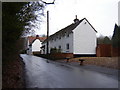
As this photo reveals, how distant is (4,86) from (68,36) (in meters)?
30.9

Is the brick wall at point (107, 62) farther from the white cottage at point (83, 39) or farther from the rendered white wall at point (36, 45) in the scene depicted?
the rendered white wall at point (36, 45)

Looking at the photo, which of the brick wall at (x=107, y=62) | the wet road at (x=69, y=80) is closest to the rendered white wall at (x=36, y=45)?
the brick wall at (x=107, y=62)

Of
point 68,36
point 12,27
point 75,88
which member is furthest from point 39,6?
point 68,36

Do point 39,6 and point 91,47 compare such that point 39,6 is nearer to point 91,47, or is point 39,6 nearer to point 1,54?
point 1,54

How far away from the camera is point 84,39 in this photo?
34.4m

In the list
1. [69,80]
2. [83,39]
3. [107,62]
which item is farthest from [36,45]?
[69,80]

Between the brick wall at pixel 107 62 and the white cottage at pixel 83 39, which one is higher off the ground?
the white cottage at pixel 83 39

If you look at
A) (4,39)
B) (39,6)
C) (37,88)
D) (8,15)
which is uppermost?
(39,6)

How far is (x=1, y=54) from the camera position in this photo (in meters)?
6.26

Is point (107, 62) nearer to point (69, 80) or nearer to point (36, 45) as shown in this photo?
point (69, 80)

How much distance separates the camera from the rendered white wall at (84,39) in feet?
112

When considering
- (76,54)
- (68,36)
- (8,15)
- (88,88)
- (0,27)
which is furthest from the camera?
(68,36)

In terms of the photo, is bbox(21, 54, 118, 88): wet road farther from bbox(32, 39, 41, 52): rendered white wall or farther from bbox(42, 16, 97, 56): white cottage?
bbox(32, 39, 41, 52): rendered white wall

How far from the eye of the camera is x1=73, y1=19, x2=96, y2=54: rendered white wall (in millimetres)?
34000
